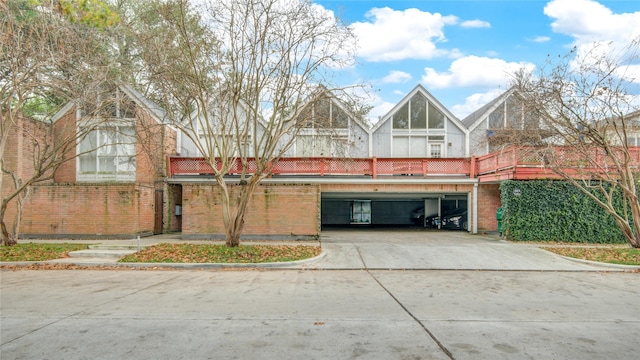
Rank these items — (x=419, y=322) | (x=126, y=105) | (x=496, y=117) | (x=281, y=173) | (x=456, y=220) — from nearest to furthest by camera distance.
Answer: (x=419, y=322) < (x=126, y=105) < (x=281, y=173) < (x=496, y=117) < (x=456, y=220)

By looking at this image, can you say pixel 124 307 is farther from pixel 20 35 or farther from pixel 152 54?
pixel 20 35

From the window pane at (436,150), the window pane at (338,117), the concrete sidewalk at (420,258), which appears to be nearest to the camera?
the concrete sidewalk at (420,258)

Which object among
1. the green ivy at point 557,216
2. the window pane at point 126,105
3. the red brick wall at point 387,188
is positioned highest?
the window pane at point 126,105

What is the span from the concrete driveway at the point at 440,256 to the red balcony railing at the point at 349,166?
3.47 meters

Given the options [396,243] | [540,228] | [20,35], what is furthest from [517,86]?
[20,35]

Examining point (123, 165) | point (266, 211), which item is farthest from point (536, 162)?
point (123, 165)

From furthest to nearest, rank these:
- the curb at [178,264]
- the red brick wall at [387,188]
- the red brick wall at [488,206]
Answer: the red brick wall at [488,206], the red brick wall at [387,188], the curb at [178,264]

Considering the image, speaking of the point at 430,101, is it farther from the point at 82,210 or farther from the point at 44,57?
the point at 82,210

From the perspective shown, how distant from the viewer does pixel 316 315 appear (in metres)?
5.73

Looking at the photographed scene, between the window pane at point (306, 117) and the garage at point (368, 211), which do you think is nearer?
the window pane at point (306, 117)

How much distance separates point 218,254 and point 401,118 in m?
13.1

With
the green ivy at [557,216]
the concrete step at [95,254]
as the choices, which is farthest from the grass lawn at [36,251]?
the green ivy at [557,216]

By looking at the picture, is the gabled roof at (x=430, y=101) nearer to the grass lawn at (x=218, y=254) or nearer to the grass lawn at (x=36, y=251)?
the grass lawn at (x=218, y=254)

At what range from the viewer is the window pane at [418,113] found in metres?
20.4
